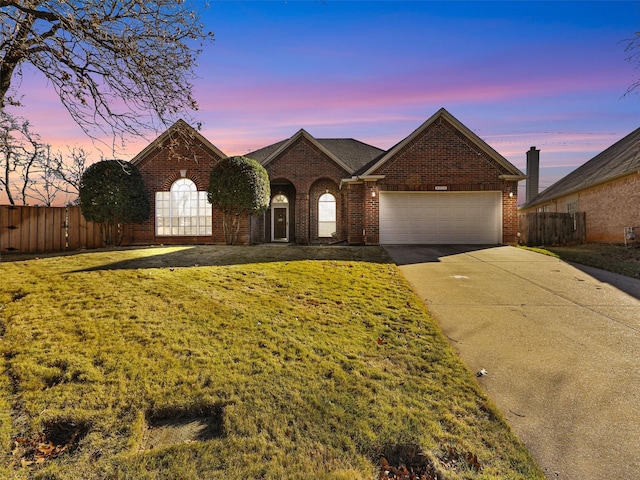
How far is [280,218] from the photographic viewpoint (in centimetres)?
1928

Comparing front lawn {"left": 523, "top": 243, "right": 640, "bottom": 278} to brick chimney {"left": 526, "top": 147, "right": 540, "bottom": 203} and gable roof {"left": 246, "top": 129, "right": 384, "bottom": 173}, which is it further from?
brick chimney {"left": 526, "top": 147, "right": 540, "bottom": 203}

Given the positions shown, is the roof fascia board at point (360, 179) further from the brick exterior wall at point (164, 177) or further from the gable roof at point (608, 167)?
the gable roof at point (608, 167)

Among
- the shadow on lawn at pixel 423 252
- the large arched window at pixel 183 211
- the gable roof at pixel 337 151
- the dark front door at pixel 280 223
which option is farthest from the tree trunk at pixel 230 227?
the shadow on lawn at pixel 423 252

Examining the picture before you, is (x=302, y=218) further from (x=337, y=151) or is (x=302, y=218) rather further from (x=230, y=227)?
(x=337, y=151)

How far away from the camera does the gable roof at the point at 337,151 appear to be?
17.1m

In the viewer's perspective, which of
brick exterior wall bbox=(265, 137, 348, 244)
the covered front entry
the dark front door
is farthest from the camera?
the dark front door

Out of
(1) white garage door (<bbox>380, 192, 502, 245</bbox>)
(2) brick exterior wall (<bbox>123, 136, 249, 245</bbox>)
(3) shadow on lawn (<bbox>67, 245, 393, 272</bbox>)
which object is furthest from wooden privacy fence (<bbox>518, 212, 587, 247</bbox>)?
(2) brick exterior wall (<bbox>123, 136, 249, 245</bbox>)

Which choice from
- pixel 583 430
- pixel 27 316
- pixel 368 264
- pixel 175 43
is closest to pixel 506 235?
pixel 368 264

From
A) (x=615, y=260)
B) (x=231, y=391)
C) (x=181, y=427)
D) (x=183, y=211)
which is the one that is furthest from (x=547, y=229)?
(x=181, y=427)

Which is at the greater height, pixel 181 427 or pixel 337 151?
pixel 337 151

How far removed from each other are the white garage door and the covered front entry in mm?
6367

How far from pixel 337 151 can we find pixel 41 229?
582 inches

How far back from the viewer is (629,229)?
47.5ft

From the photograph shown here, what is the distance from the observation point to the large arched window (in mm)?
16328
